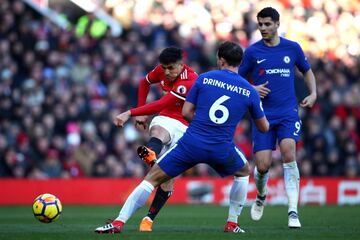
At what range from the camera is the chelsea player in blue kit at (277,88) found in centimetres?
1273

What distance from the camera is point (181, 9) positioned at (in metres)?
28.0

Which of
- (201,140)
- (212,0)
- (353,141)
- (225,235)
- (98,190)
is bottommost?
(225,235)

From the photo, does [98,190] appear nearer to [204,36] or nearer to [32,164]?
[32,164]

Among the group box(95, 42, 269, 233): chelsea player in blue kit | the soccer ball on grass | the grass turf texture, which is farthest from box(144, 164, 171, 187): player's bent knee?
the soccer ball on grass

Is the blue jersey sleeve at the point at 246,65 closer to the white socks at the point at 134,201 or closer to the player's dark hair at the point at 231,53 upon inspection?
the player's dark hair at the point at 231,53

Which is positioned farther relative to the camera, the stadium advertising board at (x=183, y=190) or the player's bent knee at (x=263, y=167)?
the stadium advertising board at (x=183, y=190)

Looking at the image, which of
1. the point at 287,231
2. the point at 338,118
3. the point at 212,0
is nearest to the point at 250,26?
the point at 212,0

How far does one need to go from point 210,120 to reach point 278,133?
2.23m

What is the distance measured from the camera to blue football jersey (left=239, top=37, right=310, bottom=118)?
12.9 metres

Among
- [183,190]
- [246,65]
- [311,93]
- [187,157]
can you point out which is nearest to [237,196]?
[187,157]

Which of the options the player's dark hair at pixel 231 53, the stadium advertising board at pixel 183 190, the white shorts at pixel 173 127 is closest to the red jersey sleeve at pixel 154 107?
the white shorts at pixel 173 127

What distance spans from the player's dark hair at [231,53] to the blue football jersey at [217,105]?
0.13 m

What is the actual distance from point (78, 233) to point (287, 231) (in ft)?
8.57

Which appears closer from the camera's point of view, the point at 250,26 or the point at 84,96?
the point at 84,96
